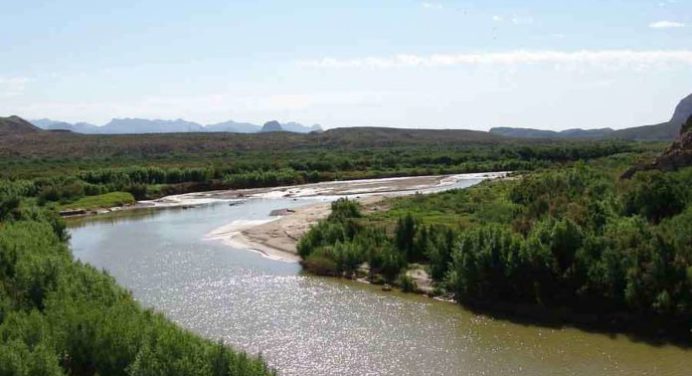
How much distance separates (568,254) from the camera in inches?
1126

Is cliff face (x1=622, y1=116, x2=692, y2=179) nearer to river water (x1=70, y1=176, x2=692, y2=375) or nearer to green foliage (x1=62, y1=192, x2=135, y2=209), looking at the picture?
river water (x1=70, y1=176, x2=692, y2=375)

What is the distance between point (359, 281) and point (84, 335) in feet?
60.8

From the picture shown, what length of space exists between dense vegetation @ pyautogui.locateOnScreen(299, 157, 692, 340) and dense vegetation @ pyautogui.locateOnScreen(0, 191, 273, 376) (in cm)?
1457

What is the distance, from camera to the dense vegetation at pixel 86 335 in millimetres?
15586

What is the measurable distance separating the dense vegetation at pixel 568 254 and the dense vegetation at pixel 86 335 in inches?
574

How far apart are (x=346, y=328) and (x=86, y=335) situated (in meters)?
11.5

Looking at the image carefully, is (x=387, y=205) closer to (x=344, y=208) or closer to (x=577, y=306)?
(x=344, y=208)

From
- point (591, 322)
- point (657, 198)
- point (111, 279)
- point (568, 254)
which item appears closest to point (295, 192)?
point (657, 198)

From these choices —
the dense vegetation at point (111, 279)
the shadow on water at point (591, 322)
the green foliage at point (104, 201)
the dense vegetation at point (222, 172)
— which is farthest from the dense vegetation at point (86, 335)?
the dense vegetation at point (222, 172)

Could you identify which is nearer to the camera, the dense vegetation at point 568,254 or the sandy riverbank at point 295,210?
the dense vegetation at point 568,254

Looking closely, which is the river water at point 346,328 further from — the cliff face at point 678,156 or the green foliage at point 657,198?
the cliff face at point 678,156

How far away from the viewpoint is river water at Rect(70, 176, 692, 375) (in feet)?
74.9

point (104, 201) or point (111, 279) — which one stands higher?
point (111, 279)

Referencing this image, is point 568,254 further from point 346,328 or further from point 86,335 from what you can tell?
point 86,335
